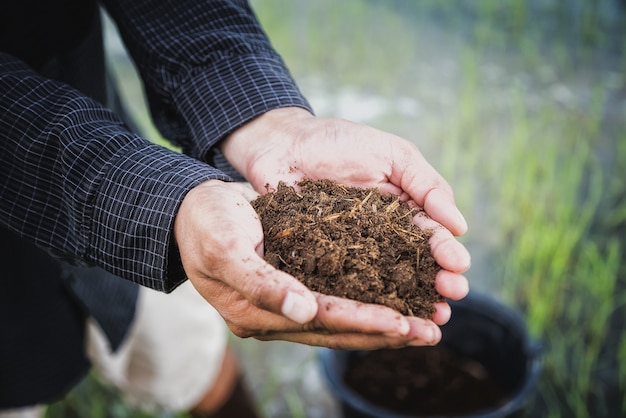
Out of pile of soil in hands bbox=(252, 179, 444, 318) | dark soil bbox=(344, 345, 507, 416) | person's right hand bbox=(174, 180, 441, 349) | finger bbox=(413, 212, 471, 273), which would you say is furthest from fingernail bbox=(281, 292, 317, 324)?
dark soil bbox=(344, 345, 507, 416)

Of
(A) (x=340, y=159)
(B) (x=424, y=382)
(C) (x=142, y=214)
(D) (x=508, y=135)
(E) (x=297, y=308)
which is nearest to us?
(E) (x=297, y=308)

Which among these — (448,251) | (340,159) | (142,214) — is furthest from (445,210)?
(142,214)

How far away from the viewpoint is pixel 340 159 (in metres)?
1.02

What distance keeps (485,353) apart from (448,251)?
0.82 metres

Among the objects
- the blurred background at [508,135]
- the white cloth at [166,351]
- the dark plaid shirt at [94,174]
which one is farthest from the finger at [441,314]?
the blurred background at [508,135]

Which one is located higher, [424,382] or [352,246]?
[352,246]

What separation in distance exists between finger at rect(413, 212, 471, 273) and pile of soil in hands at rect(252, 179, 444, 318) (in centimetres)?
1

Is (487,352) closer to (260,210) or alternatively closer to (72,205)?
(260,210)

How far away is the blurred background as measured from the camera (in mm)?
1803

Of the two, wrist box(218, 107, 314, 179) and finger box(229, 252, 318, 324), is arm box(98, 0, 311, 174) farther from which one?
finger box(229, 252, 318, 324)

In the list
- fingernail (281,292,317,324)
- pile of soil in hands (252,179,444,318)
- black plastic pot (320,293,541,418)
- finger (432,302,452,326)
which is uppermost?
fingernail (281,292,317,324)

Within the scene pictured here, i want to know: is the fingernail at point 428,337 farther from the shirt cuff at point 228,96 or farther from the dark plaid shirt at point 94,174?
the shirt cuff at point 228,96

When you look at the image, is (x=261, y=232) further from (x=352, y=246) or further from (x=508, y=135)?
(x=508, y=135)

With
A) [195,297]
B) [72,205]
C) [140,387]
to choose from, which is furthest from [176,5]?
[140,387]
